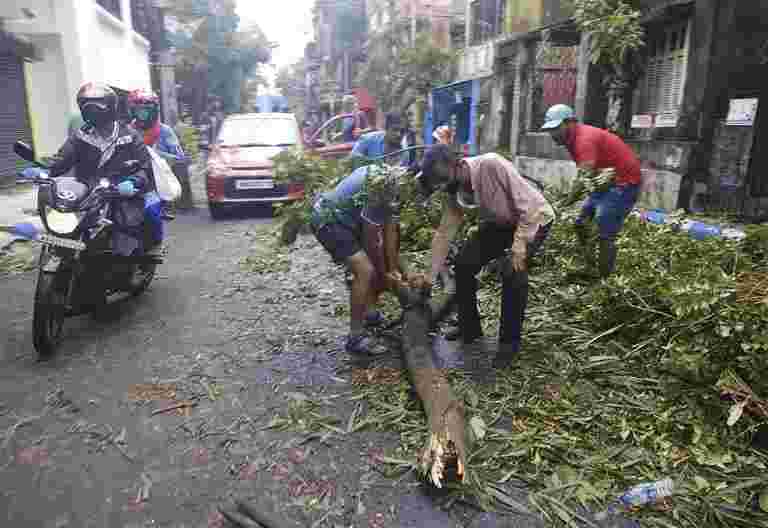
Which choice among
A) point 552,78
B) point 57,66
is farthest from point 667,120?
point 57,66

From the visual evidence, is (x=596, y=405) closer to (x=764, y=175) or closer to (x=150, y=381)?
(x=150, y=381)

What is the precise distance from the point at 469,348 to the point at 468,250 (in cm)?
77

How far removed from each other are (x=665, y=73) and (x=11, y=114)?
13.1 metres

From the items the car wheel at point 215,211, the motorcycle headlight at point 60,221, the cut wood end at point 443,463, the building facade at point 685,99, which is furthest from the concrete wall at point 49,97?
the cut wood end at point 443,463

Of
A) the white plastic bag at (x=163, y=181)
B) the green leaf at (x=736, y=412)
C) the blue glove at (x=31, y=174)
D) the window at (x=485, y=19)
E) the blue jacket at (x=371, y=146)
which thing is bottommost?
the green leaf at (x=736, y=412)

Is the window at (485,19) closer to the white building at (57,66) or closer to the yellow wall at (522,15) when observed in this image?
the yellow wall at (522,15)

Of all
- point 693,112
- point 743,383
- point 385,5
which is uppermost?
point 385,5

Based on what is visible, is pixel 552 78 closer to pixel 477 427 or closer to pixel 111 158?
pixel 111 158

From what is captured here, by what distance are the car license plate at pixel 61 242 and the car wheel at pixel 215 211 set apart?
19.5 ft

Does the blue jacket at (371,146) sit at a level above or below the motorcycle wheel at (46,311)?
above

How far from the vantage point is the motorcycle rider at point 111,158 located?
15.8ft

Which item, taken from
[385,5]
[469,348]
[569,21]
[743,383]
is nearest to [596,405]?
[743,383]

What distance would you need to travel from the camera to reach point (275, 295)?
5.88 meters

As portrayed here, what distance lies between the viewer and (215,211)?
33.3ft
